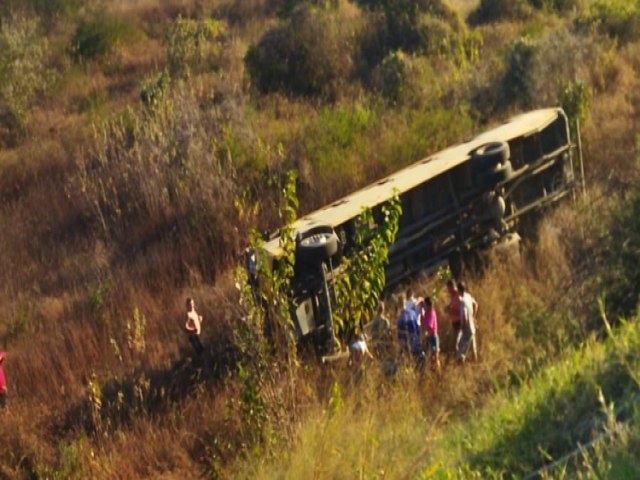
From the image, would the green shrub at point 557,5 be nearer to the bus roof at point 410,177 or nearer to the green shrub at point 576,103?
the green shrub at point 576,103

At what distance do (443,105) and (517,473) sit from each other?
14057mm

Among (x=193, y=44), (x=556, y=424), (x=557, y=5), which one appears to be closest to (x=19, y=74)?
(x=193, y=44)

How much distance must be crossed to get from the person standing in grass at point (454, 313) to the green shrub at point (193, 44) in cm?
1334

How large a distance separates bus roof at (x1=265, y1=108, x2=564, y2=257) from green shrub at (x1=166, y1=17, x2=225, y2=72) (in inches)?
414

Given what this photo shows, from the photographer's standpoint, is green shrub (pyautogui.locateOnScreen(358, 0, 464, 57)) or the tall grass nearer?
the tall grass

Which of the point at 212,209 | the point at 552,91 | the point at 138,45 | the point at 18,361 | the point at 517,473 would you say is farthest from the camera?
the point at 138,45

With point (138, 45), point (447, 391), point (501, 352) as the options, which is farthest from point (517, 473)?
point (138, 45)

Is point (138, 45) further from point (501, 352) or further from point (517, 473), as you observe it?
point (517, 473)

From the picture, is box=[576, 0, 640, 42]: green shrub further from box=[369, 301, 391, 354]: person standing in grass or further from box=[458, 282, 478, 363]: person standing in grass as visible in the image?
box=[369, 301, 391, 354]: person standing in grass

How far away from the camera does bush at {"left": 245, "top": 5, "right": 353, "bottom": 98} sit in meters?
22.5

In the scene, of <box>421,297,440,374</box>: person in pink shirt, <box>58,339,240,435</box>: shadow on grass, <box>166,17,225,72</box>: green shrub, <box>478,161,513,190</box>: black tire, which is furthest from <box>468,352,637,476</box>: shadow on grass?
<box>166,17,225,72</box>: green shrub

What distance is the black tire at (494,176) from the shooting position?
13.8 metres

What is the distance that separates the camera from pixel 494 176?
1379 cm

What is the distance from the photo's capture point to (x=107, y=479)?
10.8m
